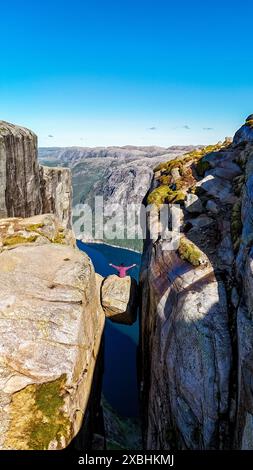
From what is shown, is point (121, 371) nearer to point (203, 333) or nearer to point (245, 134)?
point (245, 134)

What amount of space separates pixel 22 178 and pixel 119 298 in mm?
20951

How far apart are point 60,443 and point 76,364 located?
164 inches

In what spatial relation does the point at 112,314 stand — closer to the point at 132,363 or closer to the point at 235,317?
the point at 235,317

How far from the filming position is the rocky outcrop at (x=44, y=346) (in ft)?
53.3

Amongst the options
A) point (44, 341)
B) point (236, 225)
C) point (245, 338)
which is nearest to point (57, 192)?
point (236, 225)

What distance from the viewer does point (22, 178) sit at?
135 ft

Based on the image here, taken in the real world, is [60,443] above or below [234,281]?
below

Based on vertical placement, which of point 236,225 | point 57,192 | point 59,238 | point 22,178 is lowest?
point 59,238

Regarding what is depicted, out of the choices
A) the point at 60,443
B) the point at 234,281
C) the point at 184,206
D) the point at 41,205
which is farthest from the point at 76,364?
the point at 41,205

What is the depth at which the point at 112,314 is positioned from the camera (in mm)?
33281

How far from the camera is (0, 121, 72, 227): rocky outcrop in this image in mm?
36672

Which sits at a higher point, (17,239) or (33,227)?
(33,227)

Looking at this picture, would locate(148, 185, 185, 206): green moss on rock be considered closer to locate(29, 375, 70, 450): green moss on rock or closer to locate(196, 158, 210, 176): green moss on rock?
locate(196, 158, 210, 176): green moss on rock
